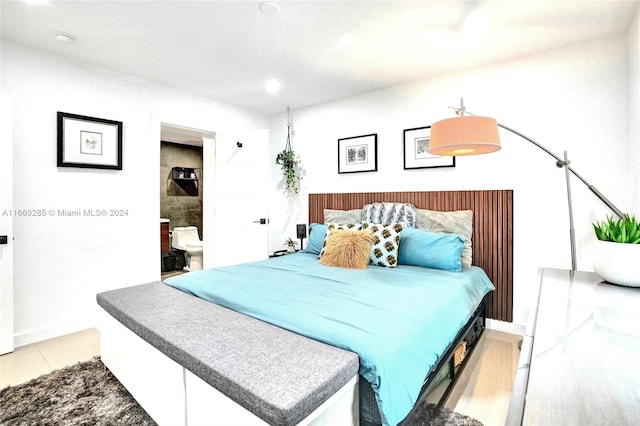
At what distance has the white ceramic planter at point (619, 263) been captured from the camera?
1579 mm

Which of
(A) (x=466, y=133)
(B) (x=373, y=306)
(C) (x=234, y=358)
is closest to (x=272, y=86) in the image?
(A) (x=466, y=133)

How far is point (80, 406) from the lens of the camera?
1.80 m

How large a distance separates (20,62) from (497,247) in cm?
445

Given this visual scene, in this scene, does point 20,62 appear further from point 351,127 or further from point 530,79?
point 530,79

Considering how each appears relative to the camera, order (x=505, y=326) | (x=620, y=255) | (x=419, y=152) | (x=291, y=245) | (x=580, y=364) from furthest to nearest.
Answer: (x=291, y=245) < (x=419, y=152) < (x=505, y=326) < (x=620, y=255) < (x=580, y=364)

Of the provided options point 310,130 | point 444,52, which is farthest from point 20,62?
point 444,52

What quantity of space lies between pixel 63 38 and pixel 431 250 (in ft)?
11.4

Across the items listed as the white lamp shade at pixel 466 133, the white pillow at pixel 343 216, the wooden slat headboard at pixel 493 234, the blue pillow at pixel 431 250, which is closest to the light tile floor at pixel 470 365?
the wooden slat headboard at pixel 493 234

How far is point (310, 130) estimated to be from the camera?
169 inches

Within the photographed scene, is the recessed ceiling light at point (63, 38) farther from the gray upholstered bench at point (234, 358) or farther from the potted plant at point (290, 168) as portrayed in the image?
the potted plant at point (290, 168)

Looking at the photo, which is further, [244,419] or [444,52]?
[444,52]

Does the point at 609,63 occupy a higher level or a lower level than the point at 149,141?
higher

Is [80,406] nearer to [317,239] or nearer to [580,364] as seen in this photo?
[317,239]

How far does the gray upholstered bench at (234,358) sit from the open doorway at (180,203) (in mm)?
3621
